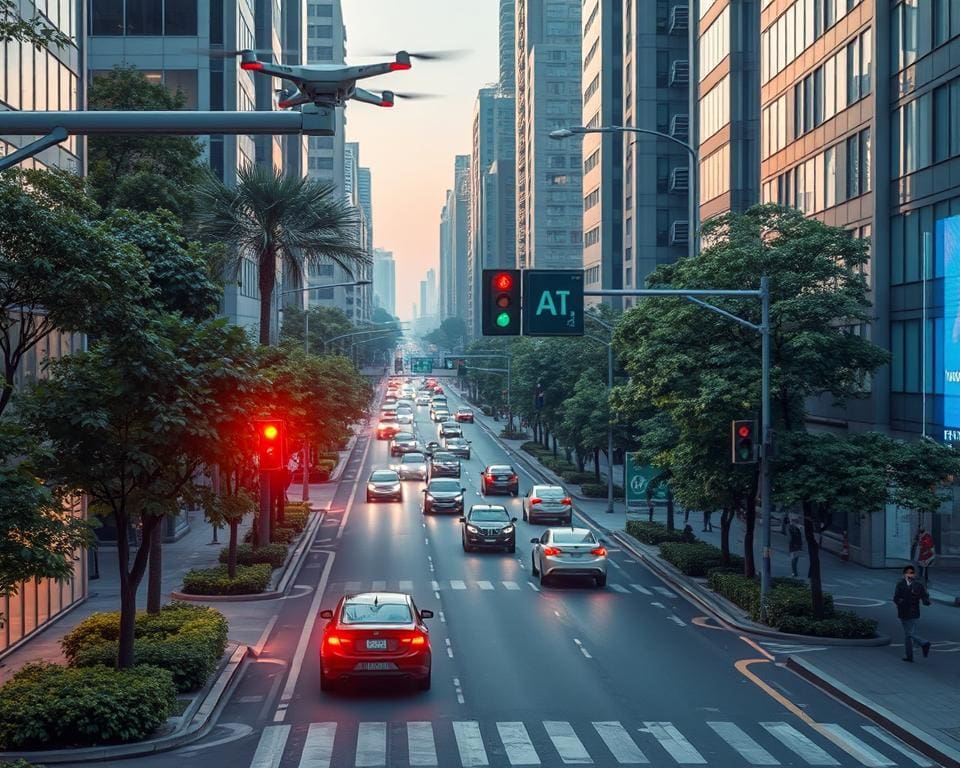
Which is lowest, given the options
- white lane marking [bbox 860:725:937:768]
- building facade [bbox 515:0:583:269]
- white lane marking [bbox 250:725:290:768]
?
white lane marking [bbox 860:725:937:768]

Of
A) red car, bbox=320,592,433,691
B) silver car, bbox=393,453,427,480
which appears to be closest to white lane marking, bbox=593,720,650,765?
red car, bbox=320,592,433,691

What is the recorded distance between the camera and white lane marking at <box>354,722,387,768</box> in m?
17.0

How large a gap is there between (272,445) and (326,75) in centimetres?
1615

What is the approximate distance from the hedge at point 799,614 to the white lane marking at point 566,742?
1005 centimetres

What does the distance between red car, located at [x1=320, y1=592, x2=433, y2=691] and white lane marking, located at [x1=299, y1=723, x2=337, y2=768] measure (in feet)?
6.21

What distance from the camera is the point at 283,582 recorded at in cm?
3684

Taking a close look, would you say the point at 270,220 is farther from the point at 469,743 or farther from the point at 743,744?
the point at 743,744

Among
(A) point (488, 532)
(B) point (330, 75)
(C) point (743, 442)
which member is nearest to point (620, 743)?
(C) point (743, 442)

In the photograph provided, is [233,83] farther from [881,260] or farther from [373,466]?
[881,260]

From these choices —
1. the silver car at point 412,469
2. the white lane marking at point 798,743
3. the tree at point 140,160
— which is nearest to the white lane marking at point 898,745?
the white lane marking at point 798,743

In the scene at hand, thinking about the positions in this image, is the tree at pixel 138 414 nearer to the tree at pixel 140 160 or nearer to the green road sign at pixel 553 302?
the green road sign at pixel 553 302

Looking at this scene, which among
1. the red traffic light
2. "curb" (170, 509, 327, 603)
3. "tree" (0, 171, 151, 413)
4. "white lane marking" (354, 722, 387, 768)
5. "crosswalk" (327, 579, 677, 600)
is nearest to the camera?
"tree" (0, 171, 151, 413)

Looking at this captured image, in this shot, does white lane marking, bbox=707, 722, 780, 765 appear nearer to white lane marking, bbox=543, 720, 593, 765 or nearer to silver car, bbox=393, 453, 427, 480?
white lane marking, bbox=543, 720, 593, 765

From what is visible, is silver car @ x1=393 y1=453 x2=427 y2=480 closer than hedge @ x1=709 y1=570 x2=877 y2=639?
No
